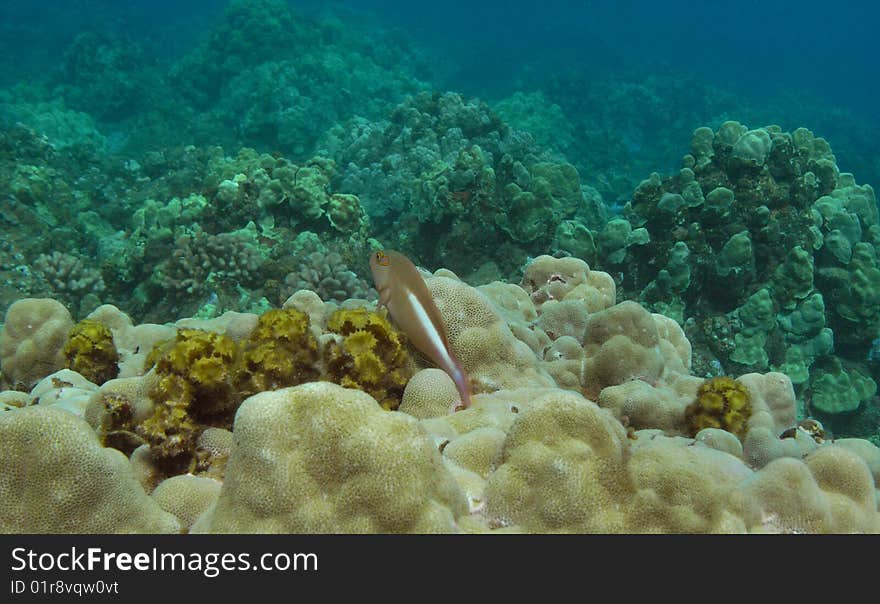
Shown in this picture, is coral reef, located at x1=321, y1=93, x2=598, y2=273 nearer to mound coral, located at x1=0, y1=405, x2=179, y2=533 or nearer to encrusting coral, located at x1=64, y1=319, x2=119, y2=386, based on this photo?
encrusting coral, located at x1=64, y1=319, x2=119, y2=386

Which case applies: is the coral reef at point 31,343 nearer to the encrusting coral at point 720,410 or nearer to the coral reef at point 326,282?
the coral reef at point 326,282

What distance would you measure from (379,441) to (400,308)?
1.47 m

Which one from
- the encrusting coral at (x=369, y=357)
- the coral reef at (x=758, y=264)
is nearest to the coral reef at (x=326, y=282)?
the coral reef at (x=758, y=264)

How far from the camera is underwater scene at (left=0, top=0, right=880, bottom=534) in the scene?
191 cm

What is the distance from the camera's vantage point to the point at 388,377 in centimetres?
323

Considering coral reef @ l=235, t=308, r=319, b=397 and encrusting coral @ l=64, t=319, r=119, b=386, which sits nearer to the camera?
coral reef @ l=235, t=308, r=319, b=397

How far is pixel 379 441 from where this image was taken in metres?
1.84

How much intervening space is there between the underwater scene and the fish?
16 millimetres

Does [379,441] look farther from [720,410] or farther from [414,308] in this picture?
[720,410]

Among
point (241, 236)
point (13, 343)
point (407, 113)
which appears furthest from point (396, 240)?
point (13, 343)

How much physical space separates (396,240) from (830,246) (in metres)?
7.56

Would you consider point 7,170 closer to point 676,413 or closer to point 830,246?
point 676,413

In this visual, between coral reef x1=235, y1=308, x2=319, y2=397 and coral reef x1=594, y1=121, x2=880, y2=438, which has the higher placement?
coral reef x1=594, y1=121, x2=880, y2=438

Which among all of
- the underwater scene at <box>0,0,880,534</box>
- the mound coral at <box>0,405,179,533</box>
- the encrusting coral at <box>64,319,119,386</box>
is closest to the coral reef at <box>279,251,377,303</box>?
the underwater scene at <box>0,0,880,534</box>
